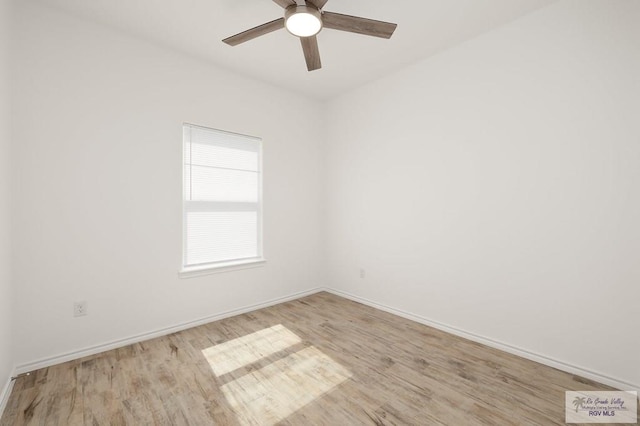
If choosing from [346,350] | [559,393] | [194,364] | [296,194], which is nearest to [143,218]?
[194,364]

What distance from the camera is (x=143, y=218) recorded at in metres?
2.65

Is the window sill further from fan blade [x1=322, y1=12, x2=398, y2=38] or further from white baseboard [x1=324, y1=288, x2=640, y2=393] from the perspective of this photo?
fan blade [x1=322, y1=12, x2=398, y2=38]

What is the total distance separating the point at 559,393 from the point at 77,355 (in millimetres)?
3609

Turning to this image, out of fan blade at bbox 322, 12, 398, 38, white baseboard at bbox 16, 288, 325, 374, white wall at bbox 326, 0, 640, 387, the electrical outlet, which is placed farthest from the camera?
the electrical outlet

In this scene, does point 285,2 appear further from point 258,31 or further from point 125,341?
point 125,341

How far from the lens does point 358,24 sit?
1.91 m

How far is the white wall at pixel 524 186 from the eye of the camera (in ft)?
6.43

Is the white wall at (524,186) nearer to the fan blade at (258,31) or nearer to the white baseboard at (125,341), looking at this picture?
the white baseboard at (125,341)

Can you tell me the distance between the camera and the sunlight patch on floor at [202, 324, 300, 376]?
2246 mm

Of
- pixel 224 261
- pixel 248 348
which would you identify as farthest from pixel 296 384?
pixel 224 261

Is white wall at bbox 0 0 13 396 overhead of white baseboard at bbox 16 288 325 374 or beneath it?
overhead

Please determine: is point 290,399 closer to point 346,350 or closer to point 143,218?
point 346,350

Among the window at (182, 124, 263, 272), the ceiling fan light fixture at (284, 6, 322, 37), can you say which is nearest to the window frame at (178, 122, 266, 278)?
the window at (182, 124, 263, 272)

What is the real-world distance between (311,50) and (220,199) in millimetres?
1858
